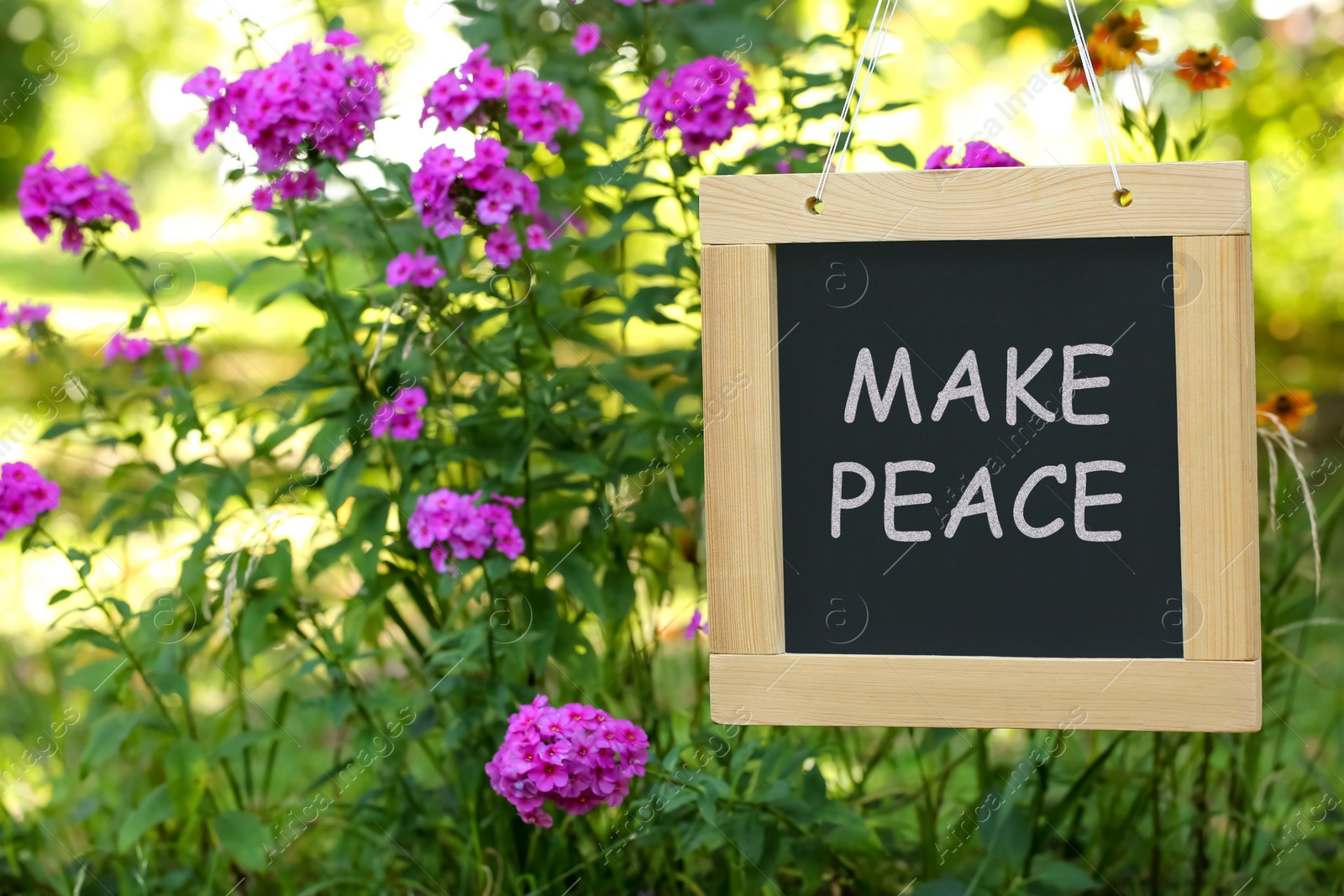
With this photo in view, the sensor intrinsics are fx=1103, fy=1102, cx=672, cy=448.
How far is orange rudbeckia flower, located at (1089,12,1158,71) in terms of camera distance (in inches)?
60.4

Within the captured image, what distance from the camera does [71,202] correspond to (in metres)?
1.61

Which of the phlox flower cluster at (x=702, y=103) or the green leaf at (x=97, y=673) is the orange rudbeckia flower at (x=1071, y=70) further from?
the green leaf at (x=97, y=673)

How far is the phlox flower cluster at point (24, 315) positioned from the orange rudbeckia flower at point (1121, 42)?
1611 millimetres

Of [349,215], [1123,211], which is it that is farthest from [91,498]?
[1123,211]

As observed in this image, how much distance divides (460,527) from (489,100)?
0.55 metres

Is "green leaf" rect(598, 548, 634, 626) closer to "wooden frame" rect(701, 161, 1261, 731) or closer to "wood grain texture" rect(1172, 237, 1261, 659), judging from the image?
"wooden frame" rect(701, 161, 1261, 731)

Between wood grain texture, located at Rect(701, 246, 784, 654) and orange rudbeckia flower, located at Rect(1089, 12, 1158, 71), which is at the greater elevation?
orange rudbeckia flower, located at Rect(1089, 12, 1158, 71)

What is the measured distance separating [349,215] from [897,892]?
1.31 m

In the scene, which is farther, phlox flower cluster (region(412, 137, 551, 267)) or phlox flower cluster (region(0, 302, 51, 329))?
phlox flower cluster (region(0, 302, 51, 329))

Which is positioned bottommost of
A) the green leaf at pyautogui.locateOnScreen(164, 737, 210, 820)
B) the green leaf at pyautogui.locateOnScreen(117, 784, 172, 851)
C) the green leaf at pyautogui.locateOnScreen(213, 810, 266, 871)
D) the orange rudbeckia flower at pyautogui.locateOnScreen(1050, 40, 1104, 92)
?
the green leaf at pyautogui.locateOnScreen(213, 810, 266, 871)

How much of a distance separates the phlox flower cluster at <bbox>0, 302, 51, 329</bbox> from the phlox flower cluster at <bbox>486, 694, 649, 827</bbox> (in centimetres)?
103

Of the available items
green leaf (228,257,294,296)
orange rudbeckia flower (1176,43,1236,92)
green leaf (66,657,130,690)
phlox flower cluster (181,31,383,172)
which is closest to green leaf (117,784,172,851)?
green leaf (66,657,130,690)

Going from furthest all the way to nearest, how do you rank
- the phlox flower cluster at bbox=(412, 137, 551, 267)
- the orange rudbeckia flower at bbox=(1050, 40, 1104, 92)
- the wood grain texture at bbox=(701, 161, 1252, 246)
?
the orange rudbeckia flower at bbox=(1050, 40, 1104, 92), the phlox flower cluster at bbox=(412, 137, 551, 267), the wood grain texture at bbox=(701, 161, 1252, 246)

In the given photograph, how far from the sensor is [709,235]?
1046mm
